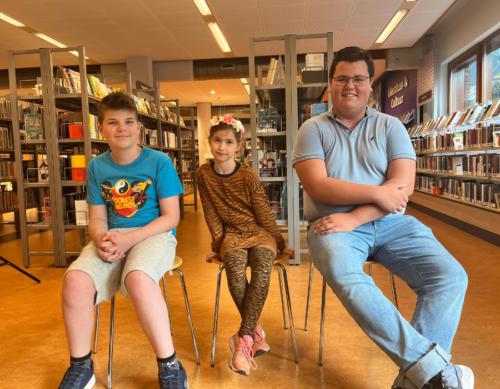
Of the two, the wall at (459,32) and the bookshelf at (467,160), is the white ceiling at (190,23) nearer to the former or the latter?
the wall at (459,32)

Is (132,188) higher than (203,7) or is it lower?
lower

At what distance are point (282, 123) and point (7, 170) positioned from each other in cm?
444

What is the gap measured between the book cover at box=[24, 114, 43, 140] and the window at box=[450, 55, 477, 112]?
18.8 ft

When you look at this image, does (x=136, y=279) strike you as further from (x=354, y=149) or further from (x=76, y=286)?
(x=354, y=149)

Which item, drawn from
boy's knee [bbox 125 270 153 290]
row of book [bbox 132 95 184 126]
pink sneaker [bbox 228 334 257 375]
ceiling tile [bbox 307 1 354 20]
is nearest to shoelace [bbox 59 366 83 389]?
boy's knee [bbox 125 270 153 290]

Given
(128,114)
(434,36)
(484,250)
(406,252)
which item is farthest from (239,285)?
(434,36)

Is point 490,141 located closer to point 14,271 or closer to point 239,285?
point 239,285

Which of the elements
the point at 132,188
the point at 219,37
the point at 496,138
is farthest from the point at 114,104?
the point at 219,37

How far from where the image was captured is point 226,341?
77.1 inches

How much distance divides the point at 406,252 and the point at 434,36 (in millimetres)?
6969

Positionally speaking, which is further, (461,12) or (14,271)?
(461,12)

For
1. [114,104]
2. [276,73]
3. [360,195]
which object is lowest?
[360,195]

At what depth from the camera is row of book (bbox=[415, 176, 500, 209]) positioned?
4102 millimetres

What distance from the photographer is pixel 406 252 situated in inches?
56.9
